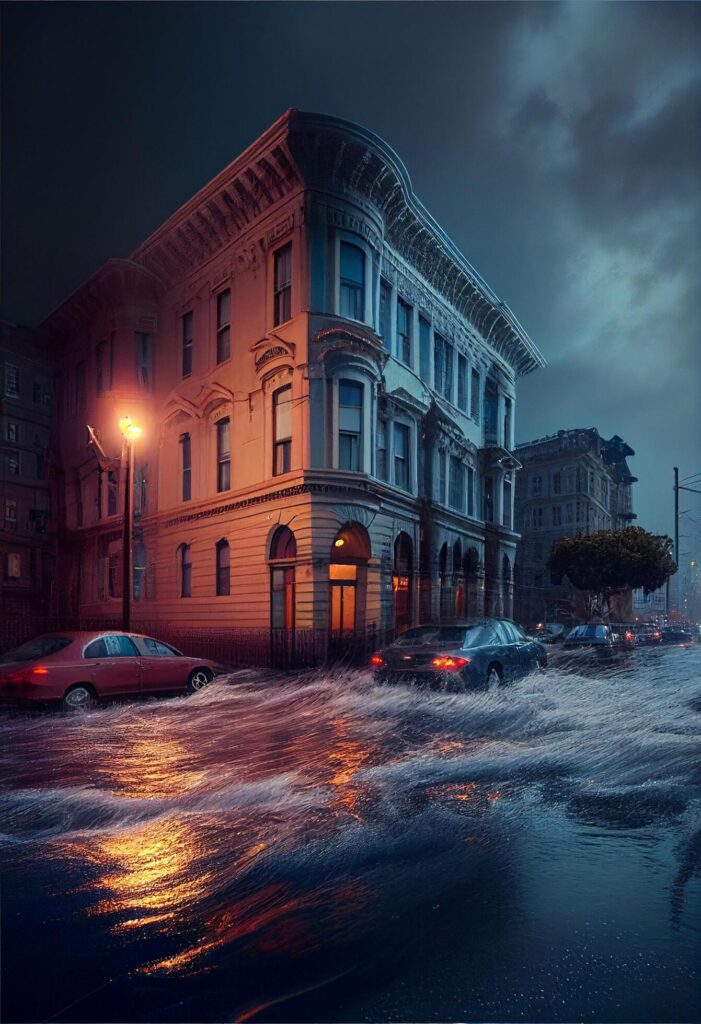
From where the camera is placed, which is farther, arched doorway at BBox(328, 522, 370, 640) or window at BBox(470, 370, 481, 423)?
window at BBox(470, 370, 481, 423)

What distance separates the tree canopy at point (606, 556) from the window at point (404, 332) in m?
4.18

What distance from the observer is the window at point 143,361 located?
9812 millimetres

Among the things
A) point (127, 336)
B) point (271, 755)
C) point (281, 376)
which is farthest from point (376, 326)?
point (271, 755)

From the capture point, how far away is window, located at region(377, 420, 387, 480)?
1001 cm

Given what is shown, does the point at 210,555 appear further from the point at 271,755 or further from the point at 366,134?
the point at 366,134

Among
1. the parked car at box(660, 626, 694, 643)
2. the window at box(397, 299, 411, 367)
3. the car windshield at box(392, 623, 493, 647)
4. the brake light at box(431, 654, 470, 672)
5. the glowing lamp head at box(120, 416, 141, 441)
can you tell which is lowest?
the parked car at box(660, 626, 694, 643)

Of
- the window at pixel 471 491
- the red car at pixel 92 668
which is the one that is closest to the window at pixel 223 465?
the red car at pixel 92 668

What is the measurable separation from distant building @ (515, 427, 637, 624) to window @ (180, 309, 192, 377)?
18.4 ft

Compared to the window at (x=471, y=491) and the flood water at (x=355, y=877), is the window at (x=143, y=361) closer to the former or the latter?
the window at (x=471, y=491)

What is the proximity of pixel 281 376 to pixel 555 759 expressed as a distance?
20.9 feet

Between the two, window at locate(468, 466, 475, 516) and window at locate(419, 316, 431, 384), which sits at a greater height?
window at locate(419, 316, 431, 384)

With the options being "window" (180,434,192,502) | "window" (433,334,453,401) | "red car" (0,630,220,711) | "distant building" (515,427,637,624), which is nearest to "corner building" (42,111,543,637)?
"window" (180,434,192,502)

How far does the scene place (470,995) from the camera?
221 centimetres

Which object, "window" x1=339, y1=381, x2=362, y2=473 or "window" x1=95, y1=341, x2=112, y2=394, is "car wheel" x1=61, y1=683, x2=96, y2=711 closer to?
"window" x1=95, y1=341, x2=112, y2=394
